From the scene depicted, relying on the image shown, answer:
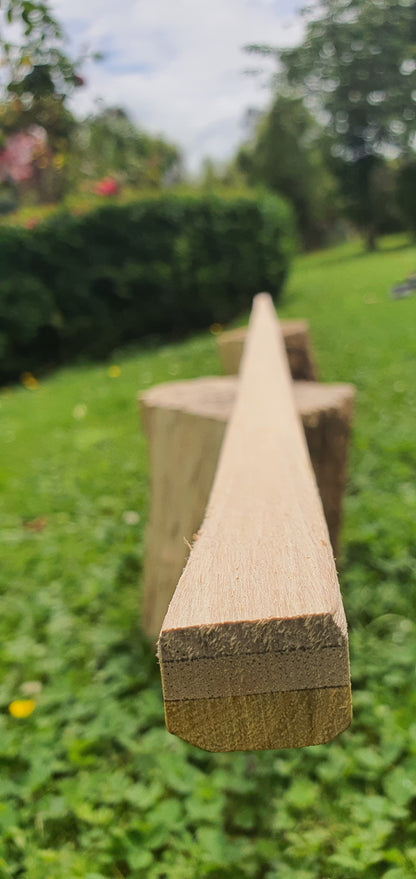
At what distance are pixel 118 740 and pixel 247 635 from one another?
138 centimetres

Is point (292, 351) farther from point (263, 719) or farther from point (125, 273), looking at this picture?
point (125, 273)

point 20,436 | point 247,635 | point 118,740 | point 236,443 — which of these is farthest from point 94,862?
point 20,436

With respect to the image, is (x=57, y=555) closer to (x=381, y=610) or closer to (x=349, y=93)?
(x=381, y=610)

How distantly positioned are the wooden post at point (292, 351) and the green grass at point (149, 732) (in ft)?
2.56

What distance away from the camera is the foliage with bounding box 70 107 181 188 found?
4883 mm

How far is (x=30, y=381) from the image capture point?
756 centimetres

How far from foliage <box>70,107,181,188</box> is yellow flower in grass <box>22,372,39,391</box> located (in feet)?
8.06

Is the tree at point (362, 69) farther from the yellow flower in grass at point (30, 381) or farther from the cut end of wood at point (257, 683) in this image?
the yellow flower in grass at point (30, 381)

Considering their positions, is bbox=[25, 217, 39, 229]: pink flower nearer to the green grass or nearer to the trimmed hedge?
the trimmed hedge

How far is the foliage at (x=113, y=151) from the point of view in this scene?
488cm

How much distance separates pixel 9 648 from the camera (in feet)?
7.39

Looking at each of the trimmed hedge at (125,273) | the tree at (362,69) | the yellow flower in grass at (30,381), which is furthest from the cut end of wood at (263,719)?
the trimmed hedge at (125,273)

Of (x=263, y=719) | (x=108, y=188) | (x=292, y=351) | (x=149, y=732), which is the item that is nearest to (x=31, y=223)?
(x=108, y=188)

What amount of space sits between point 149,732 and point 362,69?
1.93 meters
